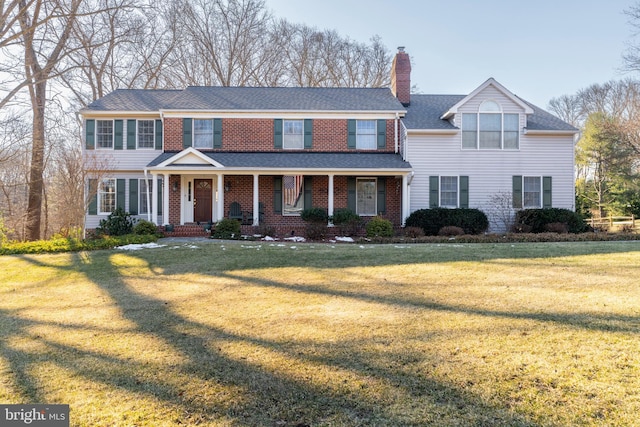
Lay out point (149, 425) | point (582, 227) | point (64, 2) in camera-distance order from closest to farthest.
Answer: point (149, 425), point (64, 2), point (582, 227)

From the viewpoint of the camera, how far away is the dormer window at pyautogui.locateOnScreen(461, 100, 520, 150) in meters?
17.2

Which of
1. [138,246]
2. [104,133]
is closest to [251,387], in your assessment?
[138,246]

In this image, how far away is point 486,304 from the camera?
17.3ft

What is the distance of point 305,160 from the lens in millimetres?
17172

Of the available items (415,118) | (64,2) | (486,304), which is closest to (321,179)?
(415,118)

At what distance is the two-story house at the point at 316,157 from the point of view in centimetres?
1705

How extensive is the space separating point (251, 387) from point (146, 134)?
17.8 metres

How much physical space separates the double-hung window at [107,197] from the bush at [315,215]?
9.05 m

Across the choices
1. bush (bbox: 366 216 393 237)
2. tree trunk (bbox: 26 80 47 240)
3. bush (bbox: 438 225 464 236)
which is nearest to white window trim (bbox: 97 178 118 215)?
tree trunk (bbox: 26 80 47 240)

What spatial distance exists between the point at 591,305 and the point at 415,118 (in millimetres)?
14432

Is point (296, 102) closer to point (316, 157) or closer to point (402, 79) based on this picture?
point (316, 157)

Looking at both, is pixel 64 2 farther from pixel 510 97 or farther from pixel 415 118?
pixel 510 97

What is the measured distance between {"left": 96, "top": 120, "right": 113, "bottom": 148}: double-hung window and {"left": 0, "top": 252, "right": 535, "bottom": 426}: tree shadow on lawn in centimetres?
1550

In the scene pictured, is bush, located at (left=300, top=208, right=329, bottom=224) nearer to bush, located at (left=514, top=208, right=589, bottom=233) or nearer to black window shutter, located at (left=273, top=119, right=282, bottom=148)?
black window shutter, located at (left=273, top=119, right=282, bottom=148)
